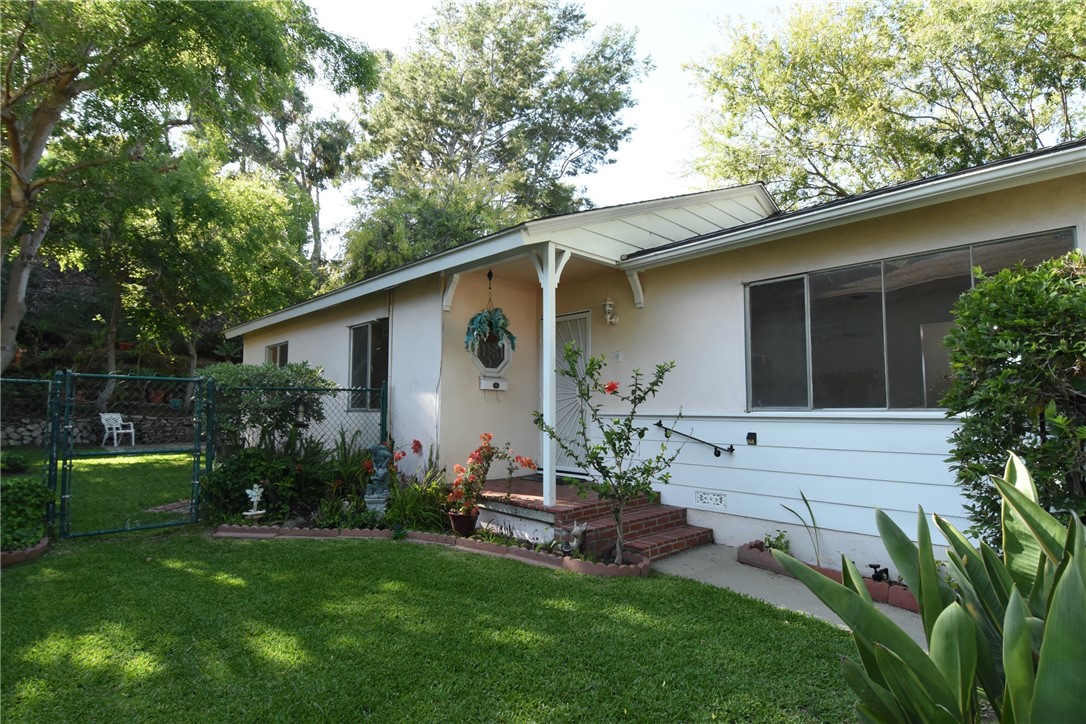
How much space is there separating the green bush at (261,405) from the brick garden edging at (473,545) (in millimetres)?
1441

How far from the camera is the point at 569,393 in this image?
279 inches

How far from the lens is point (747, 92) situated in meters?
16.0

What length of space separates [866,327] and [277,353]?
35.0 ft

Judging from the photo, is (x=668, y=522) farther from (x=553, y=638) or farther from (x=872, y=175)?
(x=872, y=175)

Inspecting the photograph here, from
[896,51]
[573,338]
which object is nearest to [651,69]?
[896,51]

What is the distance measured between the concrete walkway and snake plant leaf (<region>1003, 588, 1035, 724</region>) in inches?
101

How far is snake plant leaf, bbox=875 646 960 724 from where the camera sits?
1.26 metres

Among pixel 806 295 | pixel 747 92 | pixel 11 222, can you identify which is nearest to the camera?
pixel 806 295

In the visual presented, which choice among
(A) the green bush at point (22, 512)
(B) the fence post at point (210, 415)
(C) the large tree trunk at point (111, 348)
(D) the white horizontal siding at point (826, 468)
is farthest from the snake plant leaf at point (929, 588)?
(C) the large tree trunk at point (111, 348)

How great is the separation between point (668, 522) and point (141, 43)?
834cm

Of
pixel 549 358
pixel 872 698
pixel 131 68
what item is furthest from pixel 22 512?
pixel 872 698

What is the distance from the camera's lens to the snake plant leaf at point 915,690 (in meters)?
1.26

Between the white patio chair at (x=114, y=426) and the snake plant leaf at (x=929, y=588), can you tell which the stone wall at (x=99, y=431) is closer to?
the white patio chair at (x=114, y=426)

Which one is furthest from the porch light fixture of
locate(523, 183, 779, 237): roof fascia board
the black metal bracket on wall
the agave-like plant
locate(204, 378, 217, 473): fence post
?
the agave-like plant
